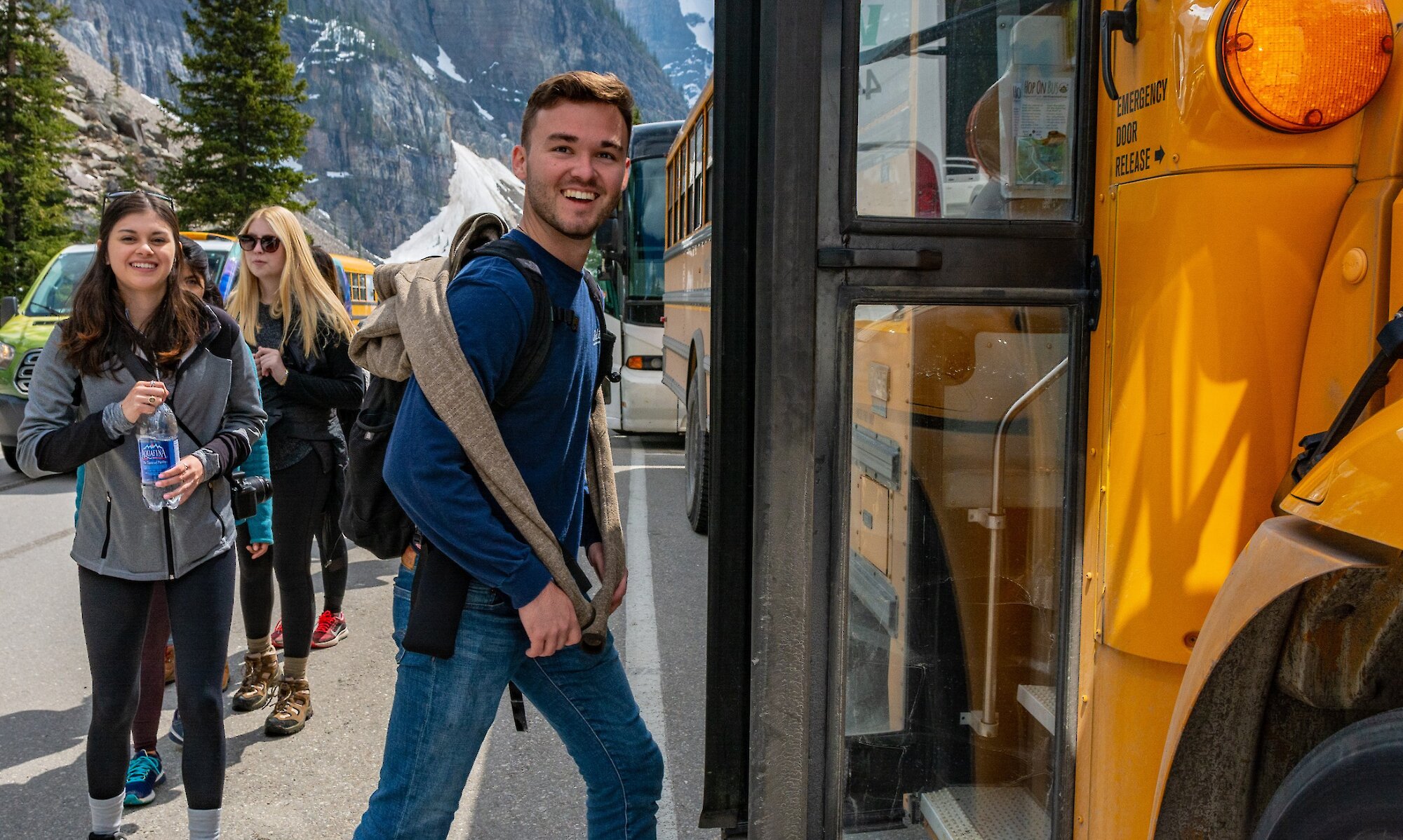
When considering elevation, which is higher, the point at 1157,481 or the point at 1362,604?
the point at 1157,481

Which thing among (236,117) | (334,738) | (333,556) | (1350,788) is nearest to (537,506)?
(1350,788)

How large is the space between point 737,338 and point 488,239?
0.54m

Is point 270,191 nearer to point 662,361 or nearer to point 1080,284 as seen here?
point 662,361

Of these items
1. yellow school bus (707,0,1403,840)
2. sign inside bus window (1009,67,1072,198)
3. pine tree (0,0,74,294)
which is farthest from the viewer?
pine tree (0,0,74,294)

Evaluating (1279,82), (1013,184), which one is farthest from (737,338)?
(1279,82)

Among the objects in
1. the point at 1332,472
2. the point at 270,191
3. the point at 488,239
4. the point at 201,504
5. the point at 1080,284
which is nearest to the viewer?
the point at 1332,472

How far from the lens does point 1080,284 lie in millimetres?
1759

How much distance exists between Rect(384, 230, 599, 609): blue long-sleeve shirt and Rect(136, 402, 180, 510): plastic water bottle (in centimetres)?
129

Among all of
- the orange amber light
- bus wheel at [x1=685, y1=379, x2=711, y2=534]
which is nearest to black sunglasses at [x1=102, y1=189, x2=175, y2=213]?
the orange amber light

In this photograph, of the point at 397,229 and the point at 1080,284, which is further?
the point at 397,229

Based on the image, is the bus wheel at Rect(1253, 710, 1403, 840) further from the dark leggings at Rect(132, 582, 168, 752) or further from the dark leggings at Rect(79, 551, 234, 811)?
the dark leggings at Rect(132, 582, 168, 752)

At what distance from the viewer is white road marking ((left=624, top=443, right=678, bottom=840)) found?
11.4 ft

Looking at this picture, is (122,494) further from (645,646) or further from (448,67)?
(448,67)

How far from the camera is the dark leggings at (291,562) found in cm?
400
